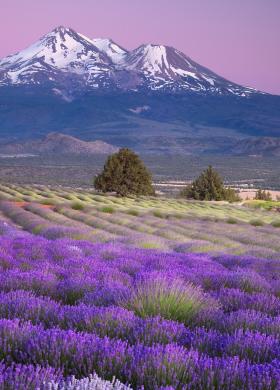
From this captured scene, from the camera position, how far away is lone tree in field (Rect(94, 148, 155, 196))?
44188mm

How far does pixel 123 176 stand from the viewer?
44.3 m

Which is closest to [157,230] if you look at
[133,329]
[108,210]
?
[108,210]

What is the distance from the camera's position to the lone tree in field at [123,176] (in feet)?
145

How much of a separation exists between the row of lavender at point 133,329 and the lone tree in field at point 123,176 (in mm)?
36479

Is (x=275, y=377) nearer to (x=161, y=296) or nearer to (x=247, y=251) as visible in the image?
(x=161, y=296)

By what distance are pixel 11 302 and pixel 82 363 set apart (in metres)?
1.50

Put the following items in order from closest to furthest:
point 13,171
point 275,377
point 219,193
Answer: point 275,377
point 219,193
point 13,171

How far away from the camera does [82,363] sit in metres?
3.40

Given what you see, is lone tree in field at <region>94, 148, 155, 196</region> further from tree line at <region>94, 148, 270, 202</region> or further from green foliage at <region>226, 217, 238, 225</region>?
green foliage at <region>226, 217, 238, 225</region>

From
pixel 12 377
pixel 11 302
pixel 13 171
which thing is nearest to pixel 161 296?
pixel 11 302

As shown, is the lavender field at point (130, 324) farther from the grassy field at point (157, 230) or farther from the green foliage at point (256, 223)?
the green foliage at point (256, 223)

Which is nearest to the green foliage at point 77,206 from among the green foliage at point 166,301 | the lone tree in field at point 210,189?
the green foliage at point 166,301

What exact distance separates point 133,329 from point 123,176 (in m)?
40.2

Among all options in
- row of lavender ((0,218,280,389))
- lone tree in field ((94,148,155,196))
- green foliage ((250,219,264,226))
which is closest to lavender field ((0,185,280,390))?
row of lavender ((0,218,280,389))
